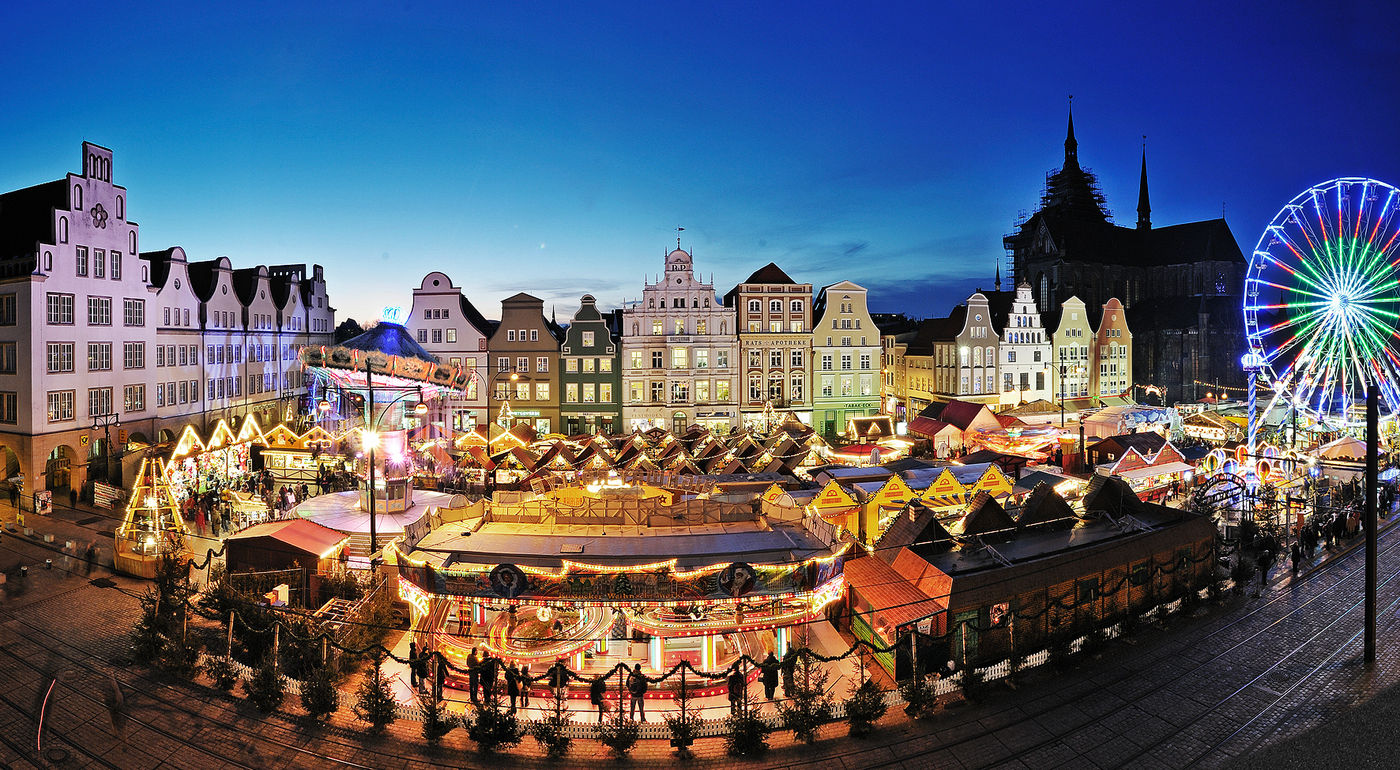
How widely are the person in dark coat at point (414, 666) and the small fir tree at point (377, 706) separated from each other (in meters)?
0.50

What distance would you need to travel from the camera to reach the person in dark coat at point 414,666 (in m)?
13.3

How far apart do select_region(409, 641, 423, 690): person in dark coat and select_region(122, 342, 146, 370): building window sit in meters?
33.9

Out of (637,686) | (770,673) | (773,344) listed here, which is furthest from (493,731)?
(773,344)

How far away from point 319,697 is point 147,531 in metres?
13.5

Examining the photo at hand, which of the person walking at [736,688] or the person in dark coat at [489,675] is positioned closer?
the person walking at [736,688]

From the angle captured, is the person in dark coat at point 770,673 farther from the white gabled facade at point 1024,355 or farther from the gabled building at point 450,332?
the white gabled facade at point 1024,355

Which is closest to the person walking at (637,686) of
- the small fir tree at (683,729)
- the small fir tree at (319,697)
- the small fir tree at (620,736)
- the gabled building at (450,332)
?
the small fir tree at (620,736)

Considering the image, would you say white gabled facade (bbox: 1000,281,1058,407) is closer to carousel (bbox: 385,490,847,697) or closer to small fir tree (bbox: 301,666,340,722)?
carousel (bbox: 385,490,847,697)

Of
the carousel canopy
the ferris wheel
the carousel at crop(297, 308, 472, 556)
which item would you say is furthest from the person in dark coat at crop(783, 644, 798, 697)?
the ferris wheel

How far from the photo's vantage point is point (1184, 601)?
17797mm

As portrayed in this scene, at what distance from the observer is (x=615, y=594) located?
13781 millimetres

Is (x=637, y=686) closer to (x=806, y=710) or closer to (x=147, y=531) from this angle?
(x=806, y=710)

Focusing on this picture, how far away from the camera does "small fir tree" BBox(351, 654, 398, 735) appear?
497 inches

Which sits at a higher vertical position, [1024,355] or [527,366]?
[1024,355]
